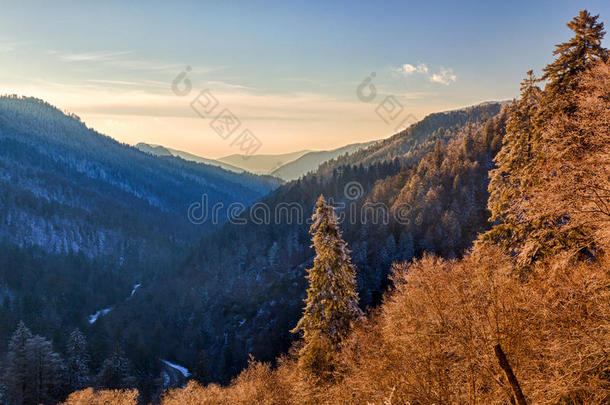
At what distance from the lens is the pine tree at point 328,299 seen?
74.5 ft

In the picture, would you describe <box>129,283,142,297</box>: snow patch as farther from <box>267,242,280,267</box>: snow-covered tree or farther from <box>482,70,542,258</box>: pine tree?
<box>482,70,542,258</box>: pine tree

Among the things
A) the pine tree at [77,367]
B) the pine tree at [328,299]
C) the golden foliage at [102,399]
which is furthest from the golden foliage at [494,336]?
the pine tree at [77,367]

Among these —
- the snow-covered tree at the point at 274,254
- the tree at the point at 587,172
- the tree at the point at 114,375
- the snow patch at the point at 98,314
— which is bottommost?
the snow patch at the point at 98,314

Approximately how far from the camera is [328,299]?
901 inches

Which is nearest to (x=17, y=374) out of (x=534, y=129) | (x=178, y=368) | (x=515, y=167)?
(x=178, y=368)

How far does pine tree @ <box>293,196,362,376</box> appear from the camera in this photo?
2270cm

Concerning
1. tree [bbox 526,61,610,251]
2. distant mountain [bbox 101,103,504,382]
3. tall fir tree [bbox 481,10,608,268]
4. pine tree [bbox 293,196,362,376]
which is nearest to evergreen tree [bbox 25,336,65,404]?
distant mountain [bbox 101,103,504,382]

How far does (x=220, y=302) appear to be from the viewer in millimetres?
122812

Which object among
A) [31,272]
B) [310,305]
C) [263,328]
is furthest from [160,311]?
[310,305]

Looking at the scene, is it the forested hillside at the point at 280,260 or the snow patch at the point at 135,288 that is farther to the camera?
the snow patch at the point at 135,288

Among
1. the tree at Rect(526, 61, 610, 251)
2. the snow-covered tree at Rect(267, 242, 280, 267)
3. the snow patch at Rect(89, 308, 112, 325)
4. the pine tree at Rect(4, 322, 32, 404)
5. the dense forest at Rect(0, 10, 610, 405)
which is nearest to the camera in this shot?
the tree at Rect(526, 61, 610, 251)

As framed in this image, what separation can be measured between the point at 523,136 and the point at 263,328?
305 ft

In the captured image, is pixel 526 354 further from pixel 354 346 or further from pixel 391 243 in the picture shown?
pixel 391 243

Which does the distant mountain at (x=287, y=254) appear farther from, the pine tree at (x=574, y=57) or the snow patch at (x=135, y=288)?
the pine tree at (x=574, y=57)
